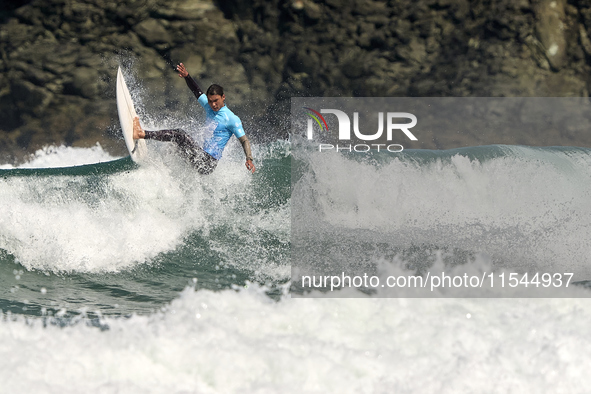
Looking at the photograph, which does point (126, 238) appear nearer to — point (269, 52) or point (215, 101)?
point (215, 101)

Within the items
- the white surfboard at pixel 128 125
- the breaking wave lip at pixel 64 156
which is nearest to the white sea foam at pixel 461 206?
the white surfboard at pixel 128 125

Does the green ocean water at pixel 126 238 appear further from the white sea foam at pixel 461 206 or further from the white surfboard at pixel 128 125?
the white sea foam at pixel 461 206

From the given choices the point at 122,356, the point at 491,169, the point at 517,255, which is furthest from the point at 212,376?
the point at 491,169

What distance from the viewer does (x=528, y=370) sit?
3.15m

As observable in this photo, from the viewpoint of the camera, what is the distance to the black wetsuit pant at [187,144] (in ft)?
17.7

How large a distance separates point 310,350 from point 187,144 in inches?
111

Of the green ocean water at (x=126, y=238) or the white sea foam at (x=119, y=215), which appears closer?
the green ocean water at (x=126, y=238)

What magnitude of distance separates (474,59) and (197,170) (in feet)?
30.0

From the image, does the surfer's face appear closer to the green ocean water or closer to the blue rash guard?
the blue rash guard

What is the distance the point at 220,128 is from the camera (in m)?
5.32

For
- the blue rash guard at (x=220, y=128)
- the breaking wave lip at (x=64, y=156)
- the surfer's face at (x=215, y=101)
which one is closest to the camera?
the surfer's face at (x=215, y=101)

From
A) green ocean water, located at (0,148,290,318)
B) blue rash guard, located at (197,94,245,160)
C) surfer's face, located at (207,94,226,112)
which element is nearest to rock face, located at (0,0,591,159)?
green ocean water, located at (0,148,290,318)

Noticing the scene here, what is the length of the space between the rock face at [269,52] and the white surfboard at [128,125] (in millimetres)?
6803

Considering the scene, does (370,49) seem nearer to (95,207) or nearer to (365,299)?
(95,207)
